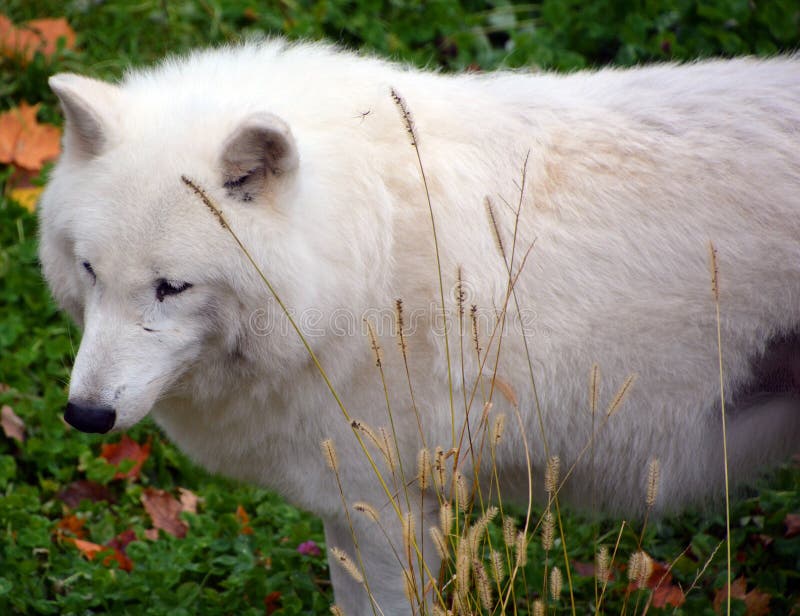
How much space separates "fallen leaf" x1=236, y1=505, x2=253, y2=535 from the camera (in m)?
4.22

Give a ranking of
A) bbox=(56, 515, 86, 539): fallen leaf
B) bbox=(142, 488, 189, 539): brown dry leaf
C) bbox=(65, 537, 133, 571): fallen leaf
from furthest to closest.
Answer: bbox=(142, 488, 189, 539): brown dry leaf → bbox=(56, 515, 86, 539): fallen leaf → bbox=(65, 537, 133, 571): fallen leaf

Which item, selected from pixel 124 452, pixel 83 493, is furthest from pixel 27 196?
pixel 83 493

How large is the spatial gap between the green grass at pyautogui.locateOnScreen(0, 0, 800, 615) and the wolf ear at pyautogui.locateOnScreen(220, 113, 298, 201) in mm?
1645

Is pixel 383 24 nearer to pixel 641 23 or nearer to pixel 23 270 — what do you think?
pixel 641 23

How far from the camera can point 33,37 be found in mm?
6203

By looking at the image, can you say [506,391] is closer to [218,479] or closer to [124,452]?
[218,479]

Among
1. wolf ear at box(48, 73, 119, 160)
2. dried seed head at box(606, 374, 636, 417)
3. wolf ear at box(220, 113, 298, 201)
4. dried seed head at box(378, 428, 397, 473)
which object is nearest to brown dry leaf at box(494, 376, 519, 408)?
dried seed head at box(606, 374, 636, 417)

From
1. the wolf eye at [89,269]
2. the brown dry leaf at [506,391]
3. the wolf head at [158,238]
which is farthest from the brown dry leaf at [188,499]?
the brown dry leaf at [506,391]

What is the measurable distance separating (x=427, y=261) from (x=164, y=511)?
2085 millimetres

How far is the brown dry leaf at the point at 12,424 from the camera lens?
14.6ft

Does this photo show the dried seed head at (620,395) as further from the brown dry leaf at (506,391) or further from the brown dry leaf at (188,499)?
the brown dry leaf at (188,499)

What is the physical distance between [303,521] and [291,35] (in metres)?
3.29

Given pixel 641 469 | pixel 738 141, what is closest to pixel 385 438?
pixel 641 469

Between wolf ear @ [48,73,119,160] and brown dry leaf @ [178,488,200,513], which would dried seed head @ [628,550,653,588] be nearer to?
wolf ear @ [48,73,119,160]
